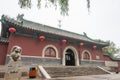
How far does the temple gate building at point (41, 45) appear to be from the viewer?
8469 mm

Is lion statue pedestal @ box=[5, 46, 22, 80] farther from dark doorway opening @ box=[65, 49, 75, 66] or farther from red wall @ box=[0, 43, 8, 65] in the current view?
dark doorway opening @ box=[65, 49, 75, 66]

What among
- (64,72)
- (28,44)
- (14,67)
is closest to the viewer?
(14,67)

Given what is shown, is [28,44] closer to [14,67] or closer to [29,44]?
[29,44]

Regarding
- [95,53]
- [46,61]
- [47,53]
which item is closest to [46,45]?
[47,53]

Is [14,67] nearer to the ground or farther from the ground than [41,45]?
nearer to the ground

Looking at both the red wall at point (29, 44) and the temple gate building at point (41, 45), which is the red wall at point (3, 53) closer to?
the temple gate building at point (41, 45)

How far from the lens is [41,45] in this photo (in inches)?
383

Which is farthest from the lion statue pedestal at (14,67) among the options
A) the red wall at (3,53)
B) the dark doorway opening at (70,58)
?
the dark doorway opening at (70,58)

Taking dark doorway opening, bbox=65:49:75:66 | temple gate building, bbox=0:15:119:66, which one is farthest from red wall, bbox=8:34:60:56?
dark doorway opening, bbox=65:49:75:66

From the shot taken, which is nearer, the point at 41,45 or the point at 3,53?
the point at 3,53

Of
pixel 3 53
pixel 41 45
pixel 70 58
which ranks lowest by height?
pixel 70 58

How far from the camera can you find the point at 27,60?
8.70 m

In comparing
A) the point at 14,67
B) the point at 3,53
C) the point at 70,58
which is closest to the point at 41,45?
the point at 3,53

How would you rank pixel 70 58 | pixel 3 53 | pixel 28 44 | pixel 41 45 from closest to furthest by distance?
pixel 3 53
pixel 28 44
pixel 41 45
pixel 70 58
